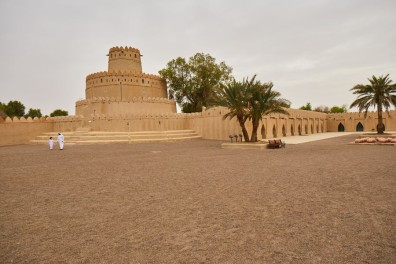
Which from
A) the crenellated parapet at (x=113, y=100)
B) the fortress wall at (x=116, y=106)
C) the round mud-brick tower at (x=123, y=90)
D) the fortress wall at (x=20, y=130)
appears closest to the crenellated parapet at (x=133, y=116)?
the fortress wall at (x=116, y=106)

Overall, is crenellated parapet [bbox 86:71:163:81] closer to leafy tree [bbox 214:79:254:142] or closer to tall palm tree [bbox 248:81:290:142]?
leafy tree [bbox 214:79:254:142]

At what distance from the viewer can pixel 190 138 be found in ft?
98.0

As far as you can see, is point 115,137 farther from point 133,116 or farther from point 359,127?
point 359,127

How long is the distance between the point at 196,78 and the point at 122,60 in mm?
11904

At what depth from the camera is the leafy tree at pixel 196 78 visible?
4566cm

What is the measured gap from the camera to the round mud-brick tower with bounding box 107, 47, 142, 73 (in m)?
40.1

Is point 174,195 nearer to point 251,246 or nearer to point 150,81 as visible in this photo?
point 251,246

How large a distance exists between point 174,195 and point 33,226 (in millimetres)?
2886

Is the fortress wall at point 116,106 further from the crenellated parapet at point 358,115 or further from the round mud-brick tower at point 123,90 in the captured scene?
the crenellated parapet at point 358,115

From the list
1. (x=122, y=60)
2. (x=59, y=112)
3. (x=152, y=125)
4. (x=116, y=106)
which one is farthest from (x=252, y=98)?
(x=59, y=112)

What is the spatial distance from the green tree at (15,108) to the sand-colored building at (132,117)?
122 ft

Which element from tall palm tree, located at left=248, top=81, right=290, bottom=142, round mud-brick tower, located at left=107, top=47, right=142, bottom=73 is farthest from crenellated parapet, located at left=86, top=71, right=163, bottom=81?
tall palm tree, located at left=248, top=81, right=290, bottom=142

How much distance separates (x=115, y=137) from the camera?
26703 mm

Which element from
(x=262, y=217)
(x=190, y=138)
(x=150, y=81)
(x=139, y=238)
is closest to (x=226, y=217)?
(x=262, y=217)
